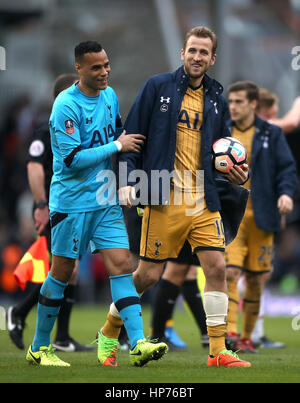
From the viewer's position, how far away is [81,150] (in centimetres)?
634

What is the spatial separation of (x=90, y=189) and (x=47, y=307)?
96 cm

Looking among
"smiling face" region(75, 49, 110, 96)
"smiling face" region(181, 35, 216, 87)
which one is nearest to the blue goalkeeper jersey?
"smiling face" region(75, 49, 110, 96)

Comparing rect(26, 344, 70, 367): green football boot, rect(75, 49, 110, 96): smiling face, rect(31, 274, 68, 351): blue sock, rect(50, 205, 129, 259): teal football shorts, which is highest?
rect(75, 49, 110, 96): smiling face

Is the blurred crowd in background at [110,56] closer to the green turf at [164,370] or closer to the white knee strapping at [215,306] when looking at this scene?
the green turf at [164,370]

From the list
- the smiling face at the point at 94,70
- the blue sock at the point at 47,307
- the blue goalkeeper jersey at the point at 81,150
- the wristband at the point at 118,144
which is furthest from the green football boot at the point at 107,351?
the smiling face at the point at 94,70

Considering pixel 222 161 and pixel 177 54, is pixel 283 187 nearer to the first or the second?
pixel 222 161

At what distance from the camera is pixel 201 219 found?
6.65 meters

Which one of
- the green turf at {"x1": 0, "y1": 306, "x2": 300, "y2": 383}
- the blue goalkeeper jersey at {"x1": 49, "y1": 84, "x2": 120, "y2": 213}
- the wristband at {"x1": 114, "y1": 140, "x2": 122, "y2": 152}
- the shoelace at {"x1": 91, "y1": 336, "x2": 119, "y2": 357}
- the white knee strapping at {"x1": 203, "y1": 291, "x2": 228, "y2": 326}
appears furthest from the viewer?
the shoelace at {"x1": 91, "y1": 336, "x2": 119, "y2": 357}

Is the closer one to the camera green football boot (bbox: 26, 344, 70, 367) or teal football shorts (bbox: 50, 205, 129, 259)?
teal football shorts (bbox: 50, 205, 129, 259)

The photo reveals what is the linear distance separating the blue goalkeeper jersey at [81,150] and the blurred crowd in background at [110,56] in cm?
1054

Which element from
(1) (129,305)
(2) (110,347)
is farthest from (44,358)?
(1) (129,305)

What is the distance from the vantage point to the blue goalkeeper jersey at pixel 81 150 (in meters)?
6.30

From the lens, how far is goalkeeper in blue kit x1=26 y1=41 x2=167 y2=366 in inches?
249

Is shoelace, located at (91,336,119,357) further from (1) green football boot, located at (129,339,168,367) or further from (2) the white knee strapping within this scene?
(2) the white knee strapping
